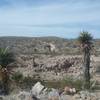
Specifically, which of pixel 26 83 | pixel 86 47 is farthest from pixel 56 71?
pixel 86 47

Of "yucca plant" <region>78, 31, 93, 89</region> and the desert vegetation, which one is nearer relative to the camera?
the desert vegetation

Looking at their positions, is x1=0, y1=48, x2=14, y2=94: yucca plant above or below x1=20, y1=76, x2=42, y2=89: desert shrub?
above

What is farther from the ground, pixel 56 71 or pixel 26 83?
pixel 26 83

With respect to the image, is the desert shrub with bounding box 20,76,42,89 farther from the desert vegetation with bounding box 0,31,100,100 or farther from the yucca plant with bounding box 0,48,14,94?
the yucca plant with bounding box 0,48,14,94

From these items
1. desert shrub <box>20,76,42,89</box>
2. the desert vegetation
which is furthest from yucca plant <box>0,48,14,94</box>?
desert shrub <box>20,76,42,89</box>

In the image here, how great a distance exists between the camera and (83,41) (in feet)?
147

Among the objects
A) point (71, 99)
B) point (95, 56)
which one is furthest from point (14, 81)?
point (95, 56)

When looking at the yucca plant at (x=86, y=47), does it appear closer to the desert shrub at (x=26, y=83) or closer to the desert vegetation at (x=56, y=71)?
the desert vegetation at (x=56, y=71)

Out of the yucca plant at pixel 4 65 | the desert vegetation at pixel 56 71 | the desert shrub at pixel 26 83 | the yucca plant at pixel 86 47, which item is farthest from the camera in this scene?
the yucca plant at pixel 86 47

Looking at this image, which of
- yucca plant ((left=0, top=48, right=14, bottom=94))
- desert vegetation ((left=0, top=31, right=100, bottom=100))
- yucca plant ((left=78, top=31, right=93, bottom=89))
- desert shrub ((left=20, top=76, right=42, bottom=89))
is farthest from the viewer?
yucca plant ((left=78, top=31, right=93, bottom=89))

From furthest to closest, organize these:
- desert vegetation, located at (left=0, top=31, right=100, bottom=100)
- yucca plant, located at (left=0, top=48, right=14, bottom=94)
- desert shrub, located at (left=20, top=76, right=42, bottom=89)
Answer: desert shrub, located at (left=20, top=76, right=42, bottom=89)
desert vegetation, located at (left=0, top=31, right=100, bottom=100)
yucca plant, located at (left=0, top=48, right=14, bottom=94)

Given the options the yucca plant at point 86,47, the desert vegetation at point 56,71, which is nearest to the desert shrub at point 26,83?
the desert vegetation at point 56,71

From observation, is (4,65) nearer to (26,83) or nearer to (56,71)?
(26,83)

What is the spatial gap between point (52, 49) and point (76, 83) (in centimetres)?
6795
